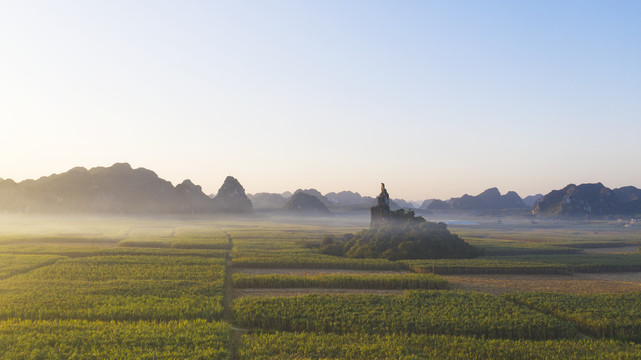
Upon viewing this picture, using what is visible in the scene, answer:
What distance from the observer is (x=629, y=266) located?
4872 cm

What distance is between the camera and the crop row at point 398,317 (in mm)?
21406

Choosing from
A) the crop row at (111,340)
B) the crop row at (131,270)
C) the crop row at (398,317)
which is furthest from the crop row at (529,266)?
the crop row at (111,340)

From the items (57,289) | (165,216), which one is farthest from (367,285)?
(165,216)

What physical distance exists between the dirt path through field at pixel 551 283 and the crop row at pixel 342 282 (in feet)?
9.90

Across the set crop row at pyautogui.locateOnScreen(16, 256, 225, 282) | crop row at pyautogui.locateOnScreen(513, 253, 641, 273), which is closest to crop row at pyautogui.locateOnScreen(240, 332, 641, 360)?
crop row at pyautogui.locateOnScreen(16, 256, 225, 282)

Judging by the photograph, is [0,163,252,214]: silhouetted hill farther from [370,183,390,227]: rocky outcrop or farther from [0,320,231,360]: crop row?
[0,320,231,360]: crop row

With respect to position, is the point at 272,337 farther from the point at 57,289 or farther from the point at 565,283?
the point at 565,283

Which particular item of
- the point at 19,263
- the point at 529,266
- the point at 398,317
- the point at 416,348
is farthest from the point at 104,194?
the point at 416,348

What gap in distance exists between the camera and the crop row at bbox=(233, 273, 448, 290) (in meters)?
34.0

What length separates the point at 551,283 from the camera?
38438mm

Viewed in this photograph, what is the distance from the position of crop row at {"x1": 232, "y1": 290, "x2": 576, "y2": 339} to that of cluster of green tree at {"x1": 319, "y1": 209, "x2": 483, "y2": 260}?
→ 28.6 metres

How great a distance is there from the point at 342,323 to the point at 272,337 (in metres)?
4.05

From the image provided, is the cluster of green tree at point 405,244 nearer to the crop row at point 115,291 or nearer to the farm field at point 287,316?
the farm field at point 287,316

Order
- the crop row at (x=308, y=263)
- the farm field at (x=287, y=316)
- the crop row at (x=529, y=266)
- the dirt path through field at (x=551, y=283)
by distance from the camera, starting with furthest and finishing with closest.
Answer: the crop row at (x=308, y=263) < the crop row at (x=529, y=266) < the dirt path through field at (x=551, y=283) < the farm field at (x=287, y=316)
